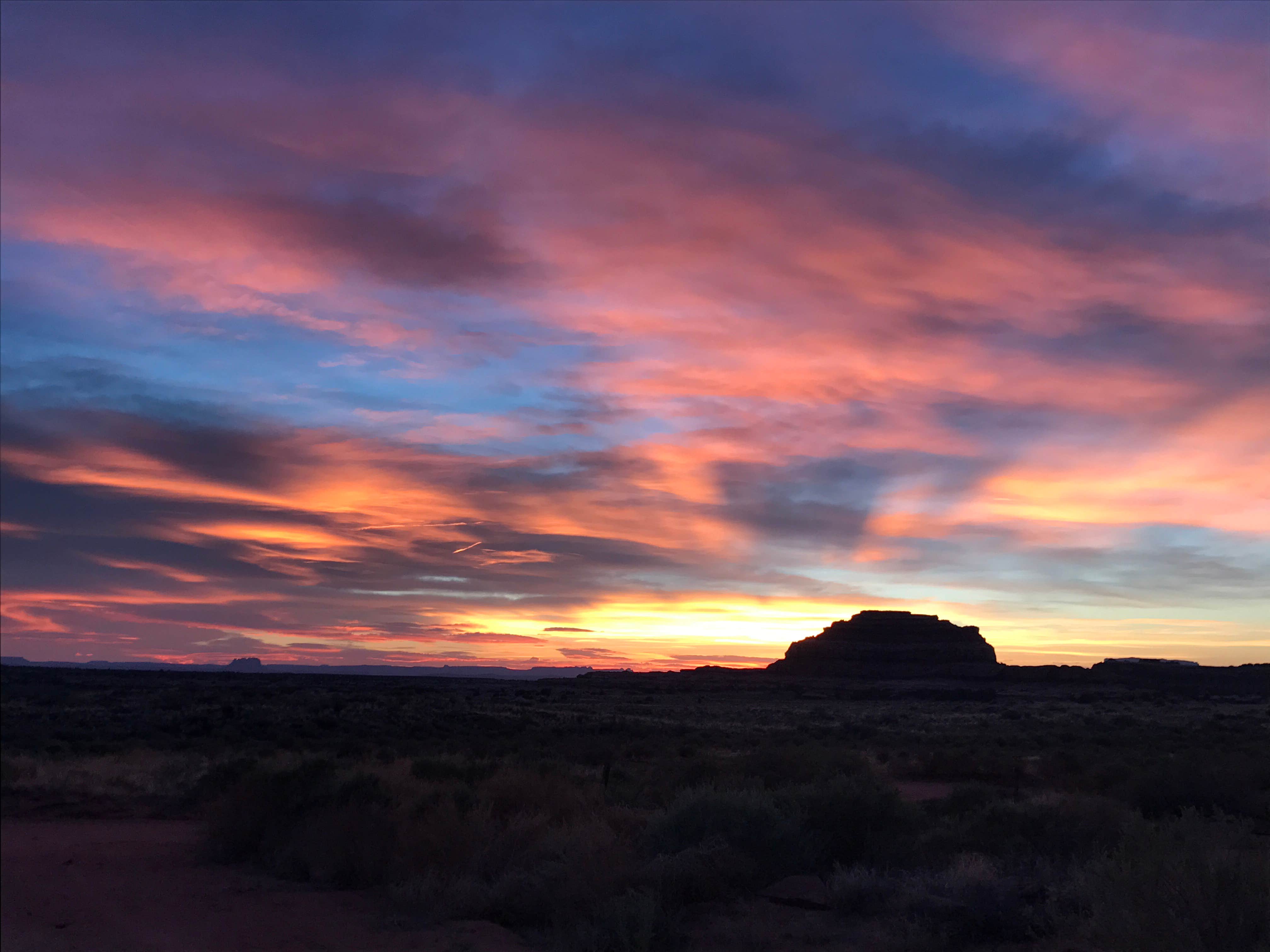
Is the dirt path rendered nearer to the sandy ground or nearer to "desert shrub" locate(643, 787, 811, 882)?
the sandy ground

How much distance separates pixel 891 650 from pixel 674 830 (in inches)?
4642

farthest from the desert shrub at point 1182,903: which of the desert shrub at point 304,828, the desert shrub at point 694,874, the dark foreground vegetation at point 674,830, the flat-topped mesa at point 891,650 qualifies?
the flat-topped mesa at point 891,650

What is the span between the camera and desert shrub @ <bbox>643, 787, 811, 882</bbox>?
12.4m

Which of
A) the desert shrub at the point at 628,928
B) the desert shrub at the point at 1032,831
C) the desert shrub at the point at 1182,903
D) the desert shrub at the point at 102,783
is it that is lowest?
the desert shrub at the point at 628,928

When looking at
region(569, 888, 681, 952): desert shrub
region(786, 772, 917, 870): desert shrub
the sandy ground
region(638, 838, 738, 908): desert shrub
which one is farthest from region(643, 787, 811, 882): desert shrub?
region(569, 888, 681, 952): desert shrub

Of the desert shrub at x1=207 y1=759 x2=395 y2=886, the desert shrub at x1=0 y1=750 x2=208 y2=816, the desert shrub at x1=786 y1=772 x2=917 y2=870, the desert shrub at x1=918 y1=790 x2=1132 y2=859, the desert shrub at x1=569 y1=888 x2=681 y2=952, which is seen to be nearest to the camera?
the desert shrub at x1=0 y1=750 x2=208 y2=816

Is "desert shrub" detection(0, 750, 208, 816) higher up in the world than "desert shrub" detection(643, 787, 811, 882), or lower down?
higher up

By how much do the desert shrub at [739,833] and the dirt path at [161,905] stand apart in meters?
2.88

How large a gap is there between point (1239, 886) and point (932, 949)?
295cm

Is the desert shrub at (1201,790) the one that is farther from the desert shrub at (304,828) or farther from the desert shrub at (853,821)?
the desert shrub at (304,828)

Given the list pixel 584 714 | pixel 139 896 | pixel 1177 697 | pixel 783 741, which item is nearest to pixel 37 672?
pixel 139 896

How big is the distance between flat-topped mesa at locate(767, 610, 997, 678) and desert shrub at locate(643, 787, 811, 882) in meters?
111

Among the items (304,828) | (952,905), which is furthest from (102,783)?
(952,905)

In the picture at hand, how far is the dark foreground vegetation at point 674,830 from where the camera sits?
845cm
